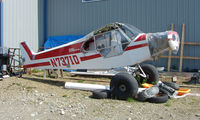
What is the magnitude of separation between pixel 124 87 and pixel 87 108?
131 centimetres

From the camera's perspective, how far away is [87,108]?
4.79m

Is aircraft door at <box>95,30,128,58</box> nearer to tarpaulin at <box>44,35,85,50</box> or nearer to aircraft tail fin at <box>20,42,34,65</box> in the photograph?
aircraft tail fin at <box>20,42,34,65</box>

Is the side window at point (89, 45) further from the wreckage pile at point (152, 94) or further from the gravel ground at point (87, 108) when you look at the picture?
the wreckage pile at point (152, 94)

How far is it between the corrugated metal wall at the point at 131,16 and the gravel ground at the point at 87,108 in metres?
6.72

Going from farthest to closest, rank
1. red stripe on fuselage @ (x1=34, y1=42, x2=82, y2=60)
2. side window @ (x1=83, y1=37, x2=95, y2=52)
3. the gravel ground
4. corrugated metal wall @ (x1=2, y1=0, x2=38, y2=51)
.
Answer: corrugated metal wall @ (x1=2, y1=0, x2=38, y2=51) < red stripe on fuselage @ (x1=34, y1=42, x2=82, y2=60) < side window @ (x1=83, y1=37, x2=95, y2=52) < the gravel ground

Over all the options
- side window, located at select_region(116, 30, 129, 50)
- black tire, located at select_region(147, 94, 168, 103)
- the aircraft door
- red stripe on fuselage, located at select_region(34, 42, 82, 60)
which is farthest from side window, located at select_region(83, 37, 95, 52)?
black tire, located at select_region(147, 94, 168, 103)

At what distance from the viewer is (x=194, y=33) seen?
38.1ft

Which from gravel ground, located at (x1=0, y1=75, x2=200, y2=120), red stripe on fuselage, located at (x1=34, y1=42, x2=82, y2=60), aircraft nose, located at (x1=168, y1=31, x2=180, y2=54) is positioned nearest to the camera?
gravel ground, located at (x1=0, y1=75, x2=200, y2=120)

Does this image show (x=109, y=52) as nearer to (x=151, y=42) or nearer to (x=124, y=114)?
(x=151, y=42)

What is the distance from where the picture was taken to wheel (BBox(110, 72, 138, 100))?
546 cm

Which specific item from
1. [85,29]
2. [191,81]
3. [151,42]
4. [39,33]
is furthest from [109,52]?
[39,33]

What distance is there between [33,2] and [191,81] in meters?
11.9

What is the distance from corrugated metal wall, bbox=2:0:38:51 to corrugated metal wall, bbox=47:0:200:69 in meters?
1.47

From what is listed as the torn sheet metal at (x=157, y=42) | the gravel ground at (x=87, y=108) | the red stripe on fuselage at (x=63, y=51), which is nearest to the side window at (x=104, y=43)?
the red stripe on fuselage at (x=63, y=51)
